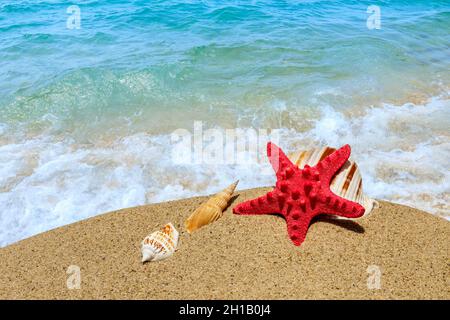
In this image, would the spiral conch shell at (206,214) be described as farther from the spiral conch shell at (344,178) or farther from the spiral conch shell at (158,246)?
the spiral conch shell at (344,178)

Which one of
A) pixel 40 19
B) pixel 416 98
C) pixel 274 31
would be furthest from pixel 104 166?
pixel 40 19

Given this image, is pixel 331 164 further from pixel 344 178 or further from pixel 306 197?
pixel 306 197

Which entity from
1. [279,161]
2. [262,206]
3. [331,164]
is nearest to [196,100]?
[279,161]

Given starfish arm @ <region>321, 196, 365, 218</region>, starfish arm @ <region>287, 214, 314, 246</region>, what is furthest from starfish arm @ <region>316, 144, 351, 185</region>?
starfish arm @ <region>287, 214, 314, 246</region>

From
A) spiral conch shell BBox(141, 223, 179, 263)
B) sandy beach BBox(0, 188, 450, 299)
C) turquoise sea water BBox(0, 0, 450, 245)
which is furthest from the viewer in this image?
turquoise sea water BBox(0, 0, 450, 245)

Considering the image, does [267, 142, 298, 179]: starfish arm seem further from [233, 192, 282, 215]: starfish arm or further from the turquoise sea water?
the turquoise sea water
